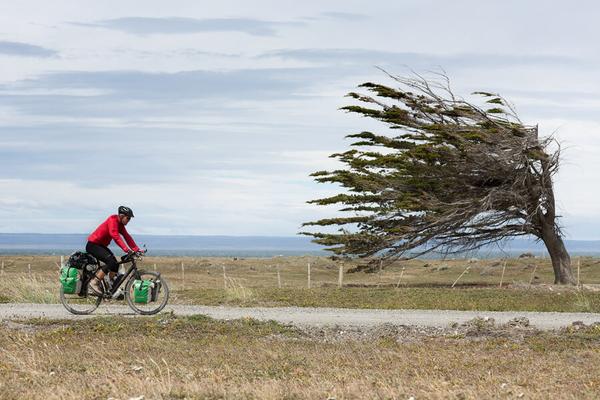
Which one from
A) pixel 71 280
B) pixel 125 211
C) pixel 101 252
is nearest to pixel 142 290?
pixel 101 252

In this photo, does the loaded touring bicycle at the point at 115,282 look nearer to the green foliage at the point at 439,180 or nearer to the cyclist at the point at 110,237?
the cyclist at the point at 110,237

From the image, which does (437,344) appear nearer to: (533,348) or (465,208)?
(533,348)

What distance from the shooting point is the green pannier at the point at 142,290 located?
18875 millimetres

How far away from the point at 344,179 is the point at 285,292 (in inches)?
502

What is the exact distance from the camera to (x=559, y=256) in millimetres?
40344

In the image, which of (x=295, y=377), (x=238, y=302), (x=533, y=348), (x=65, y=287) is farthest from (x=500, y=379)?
(x=238, y=302)

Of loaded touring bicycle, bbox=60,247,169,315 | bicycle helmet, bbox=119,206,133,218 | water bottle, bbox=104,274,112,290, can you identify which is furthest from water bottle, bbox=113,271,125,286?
bicycle helmet, bbox=119,206,133,218

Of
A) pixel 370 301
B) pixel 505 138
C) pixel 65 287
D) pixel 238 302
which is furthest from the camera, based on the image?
pixel 505 138

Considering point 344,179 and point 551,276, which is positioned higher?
point 344,179

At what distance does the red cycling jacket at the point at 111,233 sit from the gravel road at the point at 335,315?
1.96 metres

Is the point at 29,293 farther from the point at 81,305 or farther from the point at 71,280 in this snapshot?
the point at 71,280

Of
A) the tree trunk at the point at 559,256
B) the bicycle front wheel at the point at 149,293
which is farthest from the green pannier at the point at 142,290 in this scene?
the tree trunk at the point at 559,256

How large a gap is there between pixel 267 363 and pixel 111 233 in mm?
6276

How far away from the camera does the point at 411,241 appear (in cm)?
4012
